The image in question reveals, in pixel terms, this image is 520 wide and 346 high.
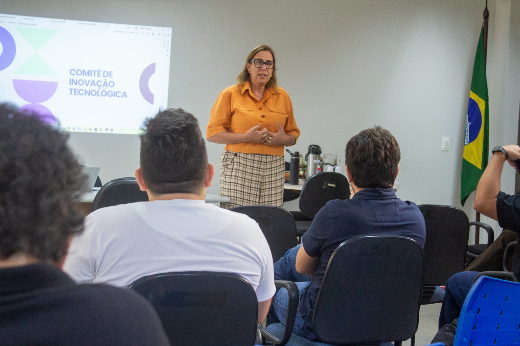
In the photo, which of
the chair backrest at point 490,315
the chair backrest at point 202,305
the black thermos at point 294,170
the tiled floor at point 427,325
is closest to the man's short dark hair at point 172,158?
the chair backrest at point 202,305

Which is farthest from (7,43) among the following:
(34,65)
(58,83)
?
(58,83)

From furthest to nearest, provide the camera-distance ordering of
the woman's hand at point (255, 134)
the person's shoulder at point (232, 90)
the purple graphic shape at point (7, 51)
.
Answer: the purple graphic shape at point (7, 51), the person's shoulder at point (232, 90), the woman's hand at point (255, 134)

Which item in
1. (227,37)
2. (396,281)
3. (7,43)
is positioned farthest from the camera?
(227,37)

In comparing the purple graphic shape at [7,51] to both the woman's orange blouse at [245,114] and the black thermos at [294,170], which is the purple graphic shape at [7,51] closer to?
the woman's orange blouse at [245,114]

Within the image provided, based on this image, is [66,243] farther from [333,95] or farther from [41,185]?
[333,95]

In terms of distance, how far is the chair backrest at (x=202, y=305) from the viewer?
0.94 metres

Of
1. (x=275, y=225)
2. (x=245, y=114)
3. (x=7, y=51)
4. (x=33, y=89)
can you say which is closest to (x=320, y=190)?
(x=245, y=114)

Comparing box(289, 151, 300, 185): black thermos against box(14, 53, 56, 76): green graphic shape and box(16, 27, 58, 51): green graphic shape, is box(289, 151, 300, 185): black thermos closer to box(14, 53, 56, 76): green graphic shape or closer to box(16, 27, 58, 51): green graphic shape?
box(14, 53, 56, 76): green graphic shape

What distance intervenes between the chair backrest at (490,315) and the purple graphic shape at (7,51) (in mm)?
4201

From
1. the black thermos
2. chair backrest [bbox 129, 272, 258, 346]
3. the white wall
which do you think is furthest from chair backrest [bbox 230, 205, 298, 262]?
the white wall

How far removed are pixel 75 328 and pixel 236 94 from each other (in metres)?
2.70

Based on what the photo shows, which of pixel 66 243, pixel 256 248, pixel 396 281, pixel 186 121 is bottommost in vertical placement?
pixel 396 281

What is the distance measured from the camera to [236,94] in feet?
9.98

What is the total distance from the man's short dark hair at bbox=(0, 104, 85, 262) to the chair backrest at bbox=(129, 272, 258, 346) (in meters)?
0.49
